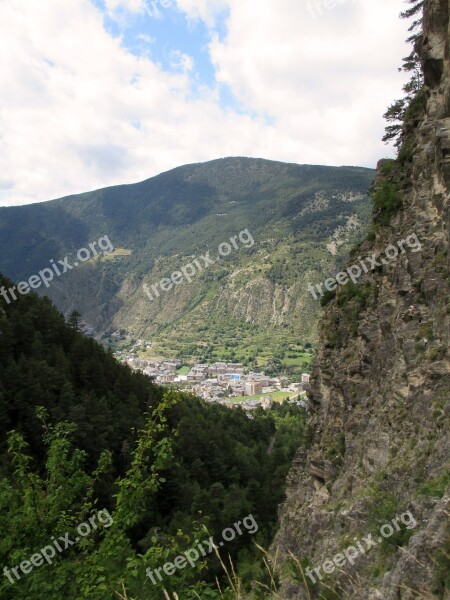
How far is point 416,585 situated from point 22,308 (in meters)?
42.9

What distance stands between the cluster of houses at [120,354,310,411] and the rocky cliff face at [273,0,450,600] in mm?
63906

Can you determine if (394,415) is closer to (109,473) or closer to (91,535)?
(91,535)

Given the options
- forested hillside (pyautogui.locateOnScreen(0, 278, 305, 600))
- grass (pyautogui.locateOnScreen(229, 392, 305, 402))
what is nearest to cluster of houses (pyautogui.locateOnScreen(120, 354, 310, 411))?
grass (pyautogui.locateOnScreen(229, 392, 305, 402))

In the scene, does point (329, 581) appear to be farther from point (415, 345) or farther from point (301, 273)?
point (301, 273)

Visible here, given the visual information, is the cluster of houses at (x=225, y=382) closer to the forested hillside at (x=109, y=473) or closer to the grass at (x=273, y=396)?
the grass at (x=273, y=396)

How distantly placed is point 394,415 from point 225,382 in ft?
328

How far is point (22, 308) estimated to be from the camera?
4191cm

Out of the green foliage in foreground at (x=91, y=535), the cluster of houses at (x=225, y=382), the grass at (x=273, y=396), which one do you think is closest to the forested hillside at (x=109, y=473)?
the green foliage in foreground at (x=91, y=535)

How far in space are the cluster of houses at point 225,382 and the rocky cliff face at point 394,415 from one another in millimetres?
63906

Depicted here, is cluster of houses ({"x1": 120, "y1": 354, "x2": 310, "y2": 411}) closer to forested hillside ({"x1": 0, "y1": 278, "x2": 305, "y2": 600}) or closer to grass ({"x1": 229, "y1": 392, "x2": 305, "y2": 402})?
grass ({"x1": 229, "y1": 392, "x2": 305, "y2": 402})

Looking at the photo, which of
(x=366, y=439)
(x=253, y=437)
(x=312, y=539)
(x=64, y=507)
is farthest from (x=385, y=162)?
(x=253, y=437)

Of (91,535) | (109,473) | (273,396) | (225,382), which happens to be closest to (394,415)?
(91,535)

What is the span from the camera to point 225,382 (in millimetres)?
110875

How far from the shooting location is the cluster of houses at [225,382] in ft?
313
